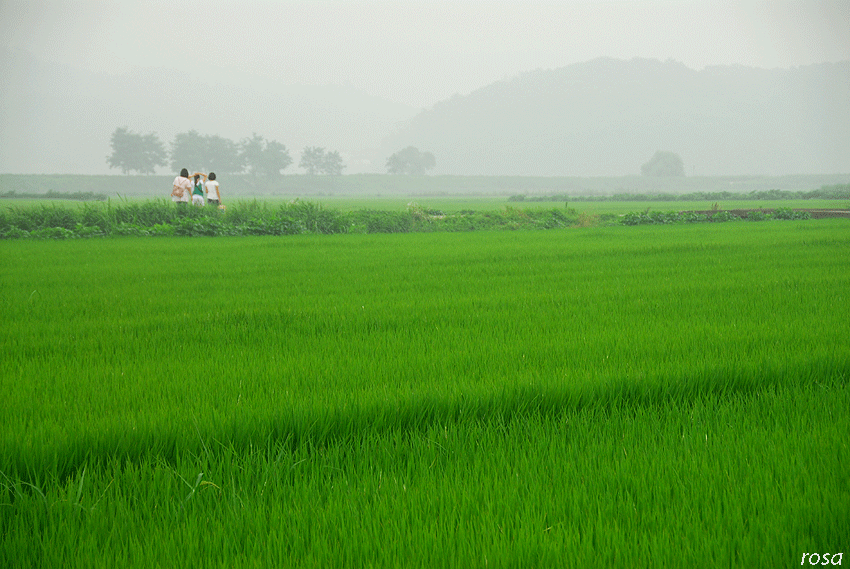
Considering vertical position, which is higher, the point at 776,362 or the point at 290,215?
the point at 290,215

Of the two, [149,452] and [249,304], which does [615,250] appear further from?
[149,452]

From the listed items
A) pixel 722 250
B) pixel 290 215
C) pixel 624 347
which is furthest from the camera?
pixel 290 215

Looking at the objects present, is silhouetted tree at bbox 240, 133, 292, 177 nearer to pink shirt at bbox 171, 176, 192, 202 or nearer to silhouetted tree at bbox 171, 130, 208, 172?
silhouetted tree at bbox 171, 130, 208, 172

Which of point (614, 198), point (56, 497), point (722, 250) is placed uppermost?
point (614, 198)

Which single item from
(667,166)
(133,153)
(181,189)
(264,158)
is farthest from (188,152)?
(667,166)

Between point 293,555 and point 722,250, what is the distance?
38.2 ft

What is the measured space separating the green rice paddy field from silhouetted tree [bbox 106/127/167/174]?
399 feet

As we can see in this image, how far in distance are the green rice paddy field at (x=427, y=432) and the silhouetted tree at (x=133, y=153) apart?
122 m

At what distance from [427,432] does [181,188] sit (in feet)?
59.3

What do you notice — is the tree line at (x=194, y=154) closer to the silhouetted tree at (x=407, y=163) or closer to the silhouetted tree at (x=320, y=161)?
the silhouetted tree at (x=320, y=161)

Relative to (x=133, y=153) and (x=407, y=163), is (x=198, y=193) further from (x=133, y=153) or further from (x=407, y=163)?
(x=407, y=163)

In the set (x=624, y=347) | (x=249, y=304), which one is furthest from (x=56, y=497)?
(x=249, y=304)

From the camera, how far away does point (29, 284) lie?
762 centimetres

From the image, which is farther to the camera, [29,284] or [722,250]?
[722,250]
